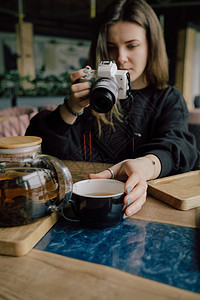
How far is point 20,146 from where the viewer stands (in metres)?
0.49

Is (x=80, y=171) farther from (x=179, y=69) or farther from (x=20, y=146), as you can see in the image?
(x=179, y=69)

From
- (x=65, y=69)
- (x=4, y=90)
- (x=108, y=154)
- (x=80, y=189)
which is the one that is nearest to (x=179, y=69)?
(x=65, y=69)

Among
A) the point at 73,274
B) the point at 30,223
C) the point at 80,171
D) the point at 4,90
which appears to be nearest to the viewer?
the point at 73,274

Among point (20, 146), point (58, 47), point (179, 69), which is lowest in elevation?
point (20, 146)

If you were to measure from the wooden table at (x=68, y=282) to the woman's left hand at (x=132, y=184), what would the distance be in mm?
172

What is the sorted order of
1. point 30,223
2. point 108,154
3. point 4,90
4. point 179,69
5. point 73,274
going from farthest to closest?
point 179,69 < point 4,90 < point 108,154 < point 30,223 < point 73,274

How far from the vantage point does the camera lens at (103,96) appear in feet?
2.32

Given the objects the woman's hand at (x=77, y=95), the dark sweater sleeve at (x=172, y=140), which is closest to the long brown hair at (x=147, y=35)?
the dark sweater sleeve at (x=172, y=140)

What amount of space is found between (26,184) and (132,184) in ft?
0.74

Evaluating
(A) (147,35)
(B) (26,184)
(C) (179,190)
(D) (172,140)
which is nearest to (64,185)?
(B) (26,184)

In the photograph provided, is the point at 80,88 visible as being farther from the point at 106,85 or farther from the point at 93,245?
the point at 93,245

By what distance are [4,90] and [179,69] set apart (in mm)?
5048

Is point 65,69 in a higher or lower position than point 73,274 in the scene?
higher

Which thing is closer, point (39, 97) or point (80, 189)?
point (80, 189)
